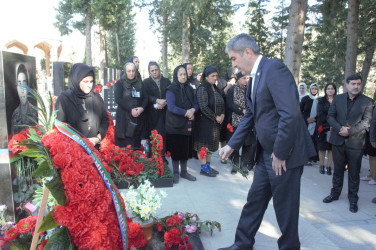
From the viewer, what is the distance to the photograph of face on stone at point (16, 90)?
114 inches

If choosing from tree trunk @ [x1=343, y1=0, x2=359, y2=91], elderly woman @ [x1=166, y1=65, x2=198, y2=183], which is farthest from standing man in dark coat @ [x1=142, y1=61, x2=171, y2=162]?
tree trunk @ [x1=343, y1=0, x2=359, y2=91]

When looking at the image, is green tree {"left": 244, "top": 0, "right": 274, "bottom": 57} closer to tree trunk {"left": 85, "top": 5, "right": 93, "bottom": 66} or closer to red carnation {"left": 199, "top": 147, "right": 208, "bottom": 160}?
tree trunk {"left": 85, "top": 5, "right": 93, "bottom": 66}

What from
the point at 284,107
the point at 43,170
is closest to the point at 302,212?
the point at 284,107

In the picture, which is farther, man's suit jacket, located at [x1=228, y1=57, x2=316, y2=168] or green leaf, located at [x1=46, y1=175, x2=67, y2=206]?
man's suit jacket, located at [x1=228, y1=57, x2=316, y2=168]

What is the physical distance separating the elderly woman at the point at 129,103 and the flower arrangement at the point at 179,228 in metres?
2.62

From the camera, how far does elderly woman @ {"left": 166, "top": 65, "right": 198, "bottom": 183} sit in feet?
16.5

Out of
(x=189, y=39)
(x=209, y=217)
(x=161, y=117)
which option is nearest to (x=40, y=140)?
(x=209, y=217)

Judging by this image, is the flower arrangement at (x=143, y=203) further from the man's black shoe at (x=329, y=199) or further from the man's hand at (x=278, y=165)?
the man's black shoe at (x=329, y=199)

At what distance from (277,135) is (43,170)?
1.67 metres

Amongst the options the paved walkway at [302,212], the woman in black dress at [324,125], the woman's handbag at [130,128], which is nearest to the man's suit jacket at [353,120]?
the paved walkway at [302,212]

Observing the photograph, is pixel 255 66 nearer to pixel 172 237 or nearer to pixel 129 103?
pixel 172 237

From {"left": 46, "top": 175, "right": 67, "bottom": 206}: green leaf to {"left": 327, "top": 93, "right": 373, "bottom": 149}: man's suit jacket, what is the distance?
3.93 m

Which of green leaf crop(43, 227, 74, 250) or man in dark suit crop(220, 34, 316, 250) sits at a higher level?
man in dark suit crop(220, 34, 316, 250)

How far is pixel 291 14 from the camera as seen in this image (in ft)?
24.5
